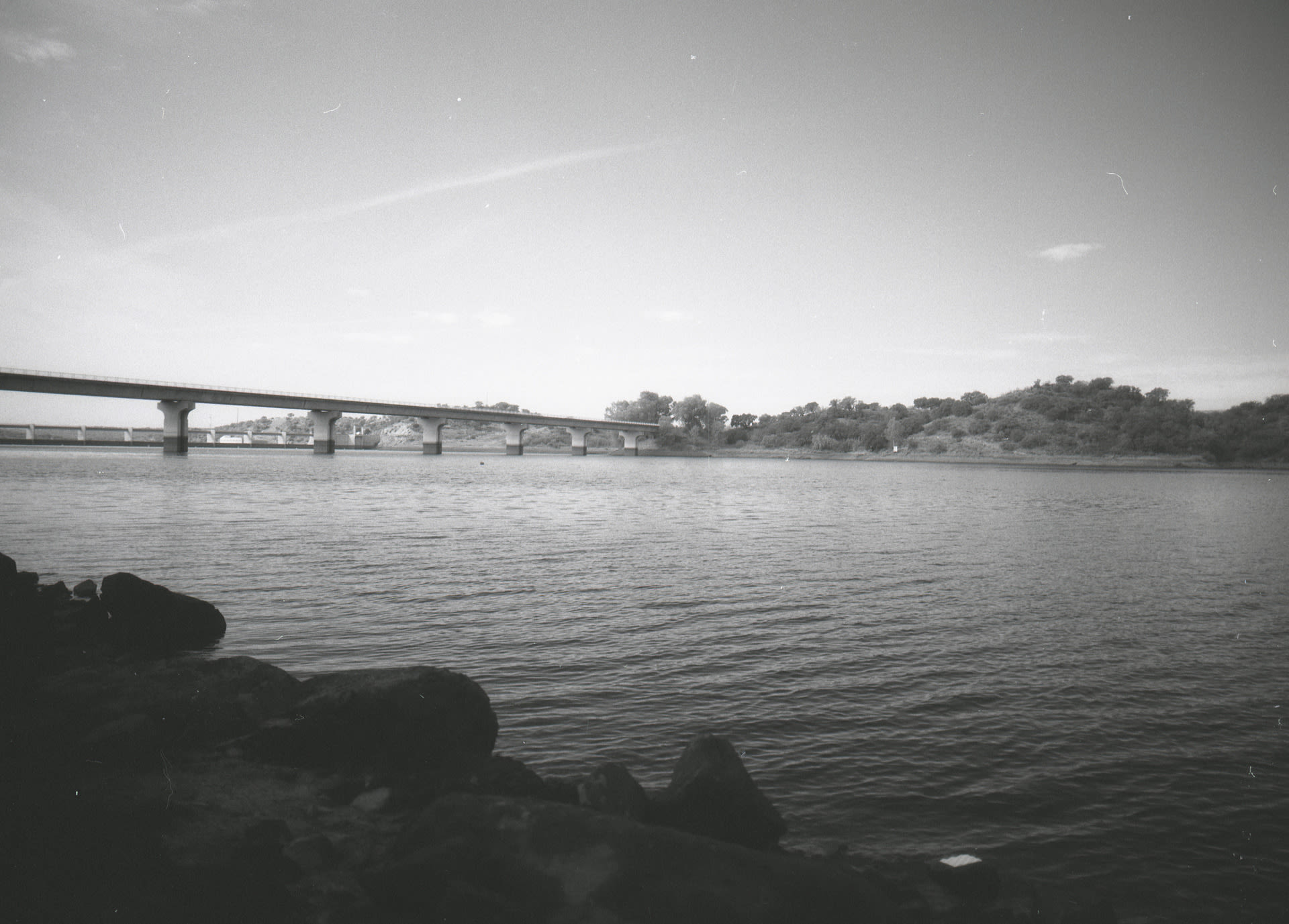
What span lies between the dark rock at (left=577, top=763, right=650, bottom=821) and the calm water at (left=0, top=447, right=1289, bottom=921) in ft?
5.75

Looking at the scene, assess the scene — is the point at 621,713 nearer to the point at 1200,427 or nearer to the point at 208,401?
the point at 208,401

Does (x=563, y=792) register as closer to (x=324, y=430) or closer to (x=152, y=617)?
(x=152, y=617)

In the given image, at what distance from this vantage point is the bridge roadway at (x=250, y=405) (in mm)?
93938

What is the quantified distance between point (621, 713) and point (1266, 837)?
24.5ft

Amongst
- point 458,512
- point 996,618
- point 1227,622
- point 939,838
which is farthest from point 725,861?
point 458,512

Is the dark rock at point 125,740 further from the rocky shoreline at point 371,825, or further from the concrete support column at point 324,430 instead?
the concrete support column at point 324,430

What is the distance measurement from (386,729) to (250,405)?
12956 cm

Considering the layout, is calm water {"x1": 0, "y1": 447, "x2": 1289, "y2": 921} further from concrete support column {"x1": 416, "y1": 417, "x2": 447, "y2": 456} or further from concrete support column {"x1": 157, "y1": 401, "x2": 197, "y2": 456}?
concrete support column {"x1": 416, "y1": 417, "x2": 447, "y2": 456}

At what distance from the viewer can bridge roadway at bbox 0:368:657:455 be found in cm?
9394

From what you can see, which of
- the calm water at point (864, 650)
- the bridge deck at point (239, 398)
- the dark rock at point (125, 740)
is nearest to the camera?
the dark rock at point (125, 740)

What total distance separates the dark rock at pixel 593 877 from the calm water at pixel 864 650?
251 centimetres

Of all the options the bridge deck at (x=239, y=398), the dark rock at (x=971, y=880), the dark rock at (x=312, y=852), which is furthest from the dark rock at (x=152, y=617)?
the bridge deck at (x=239, y=398)

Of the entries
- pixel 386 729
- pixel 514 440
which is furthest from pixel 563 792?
pixel 514 440

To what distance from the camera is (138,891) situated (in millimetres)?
4977
